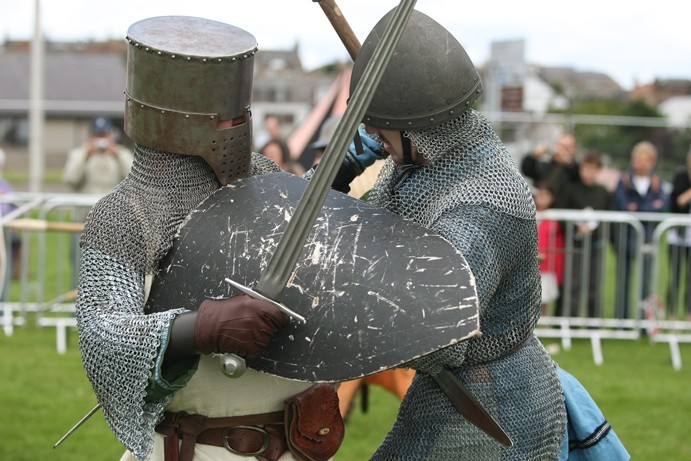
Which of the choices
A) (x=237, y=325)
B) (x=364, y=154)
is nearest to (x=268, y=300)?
(x=237, y=325)

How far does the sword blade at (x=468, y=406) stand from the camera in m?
3.18

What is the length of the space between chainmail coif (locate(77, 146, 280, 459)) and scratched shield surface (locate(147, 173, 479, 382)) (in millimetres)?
75

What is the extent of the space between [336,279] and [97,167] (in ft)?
26.7

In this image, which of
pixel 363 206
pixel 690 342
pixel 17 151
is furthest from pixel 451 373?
pixel 17 151

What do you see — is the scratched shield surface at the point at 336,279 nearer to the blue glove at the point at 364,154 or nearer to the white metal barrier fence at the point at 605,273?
the blue glove at the point at 364,154

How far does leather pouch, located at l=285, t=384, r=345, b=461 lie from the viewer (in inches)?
128

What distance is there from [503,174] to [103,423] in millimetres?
4369

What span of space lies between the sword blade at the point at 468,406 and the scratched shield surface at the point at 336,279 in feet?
1.40

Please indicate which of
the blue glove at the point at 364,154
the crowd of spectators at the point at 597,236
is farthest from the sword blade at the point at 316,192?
the crowd of spectators at the point at 597,236

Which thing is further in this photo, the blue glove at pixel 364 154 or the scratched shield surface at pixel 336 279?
the blue glove at pixel 364 154

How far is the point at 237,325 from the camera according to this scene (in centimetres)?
279

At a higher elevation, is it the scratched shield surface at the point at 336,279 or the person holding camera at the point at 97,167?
the scratched shield surface at the point at 336,279

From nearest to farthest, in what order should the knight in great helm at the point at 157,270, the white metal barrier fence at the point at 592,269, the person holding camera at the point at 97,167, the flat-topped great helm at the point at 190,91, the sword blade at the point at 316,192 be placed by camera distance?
the sword blade at the point at 316,192 < the knight in great helm at the point at 157,270 < the flat-topped great helm at the point at 190,91 < the white metal barrier fence at the point at 592,269 < the person holding camera at the point at 97,167

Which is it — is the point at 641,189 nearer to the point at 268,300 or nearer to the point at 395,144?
the point at 395,144
